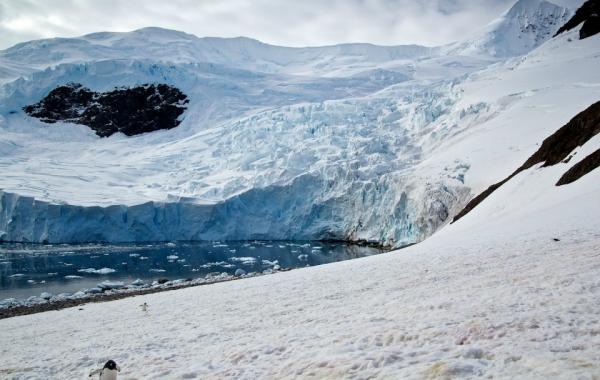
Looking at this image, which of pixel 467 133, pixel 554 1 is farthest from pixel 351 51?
pixel 467 133

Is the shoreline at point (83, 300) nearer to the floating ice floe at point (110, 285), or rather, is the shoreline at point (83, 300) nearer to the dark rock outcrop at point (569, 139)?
the floating ice floe at point (110, 285)

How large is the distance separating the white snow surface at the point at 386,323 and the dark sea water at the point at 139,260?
564 inches

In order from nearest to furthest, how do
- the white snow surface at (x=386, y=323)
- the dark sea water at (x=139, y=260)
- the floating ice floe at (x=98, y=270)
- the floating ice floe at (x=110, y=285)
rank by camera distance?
the white snow surface at (x=386, y=323)
the floating ice floe at (x=110, y=285)
the dark sea water at (x=139, y=260)
the floating ice floe at (x=98, y=270)

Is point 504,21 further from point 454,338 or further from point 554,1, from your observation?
point 454,338

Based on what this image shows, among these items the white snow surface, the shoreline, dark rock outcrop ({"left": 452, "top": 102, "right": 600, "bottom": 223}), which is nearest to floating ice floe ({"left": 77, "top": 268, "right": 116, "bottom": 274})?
the shoreline

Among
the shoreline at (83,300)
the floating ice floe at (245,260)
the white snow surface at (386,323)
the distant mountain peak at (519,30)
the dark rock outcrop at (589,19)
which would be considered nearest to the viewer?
the white snow surface at (386,323)

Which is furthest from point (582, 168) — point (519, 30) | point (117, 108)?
point (519, 30)

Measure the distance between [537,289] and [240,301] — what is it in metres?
7.99

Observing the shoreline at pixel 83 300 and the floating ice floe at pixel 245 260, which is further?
the floating ice floe at pixel 245 260

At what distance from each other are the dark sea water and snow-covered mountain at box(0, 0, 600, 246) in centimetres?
306

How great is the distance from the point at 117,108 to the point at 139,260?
58.9 m

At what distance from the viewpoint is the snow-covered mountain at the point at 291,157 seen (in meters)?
40.4

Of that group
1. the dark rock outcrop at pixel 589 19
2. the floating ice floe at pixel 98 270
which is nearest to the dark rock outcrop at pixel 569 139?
the floating ice floe at pixel 98 270

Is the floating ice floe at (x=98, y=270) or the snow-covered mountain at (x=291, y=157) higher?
the snow-covered mountain at (x=291, y=157)
